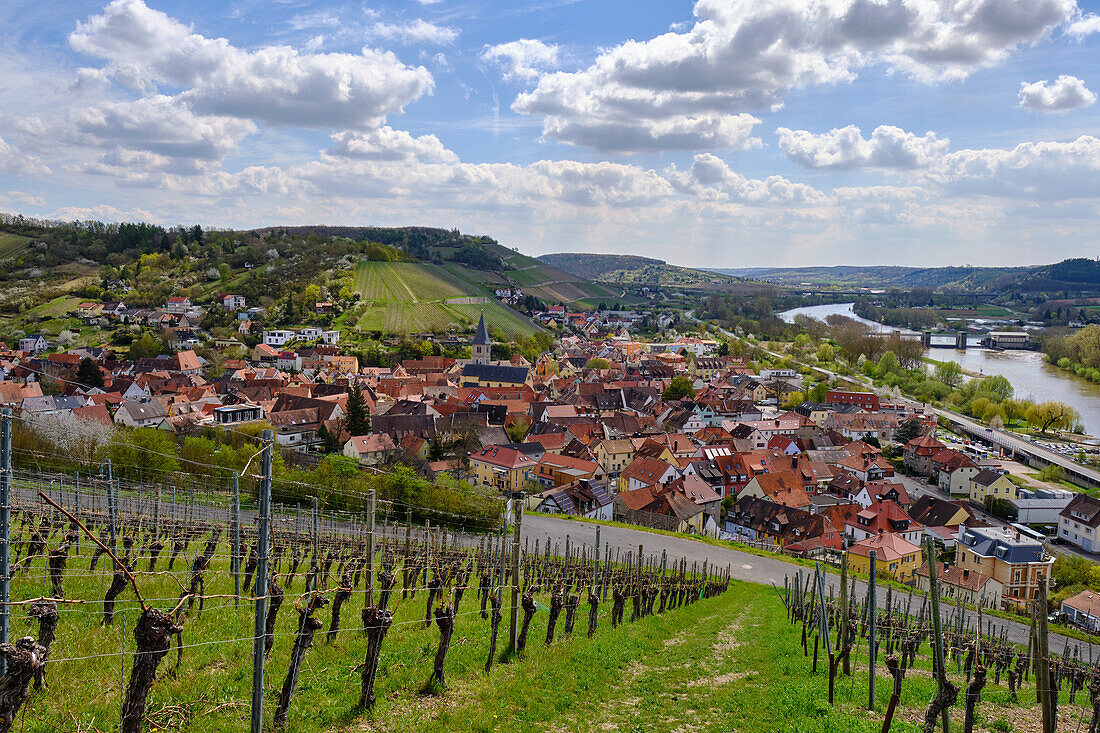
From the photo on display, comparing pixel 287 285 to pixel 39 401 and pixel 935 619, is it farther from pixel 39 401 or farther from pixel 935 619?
pixel 935 619

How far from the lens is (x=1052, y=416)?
→ 6356 centimetres

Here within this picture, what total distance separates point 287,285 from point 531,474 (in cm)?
7442

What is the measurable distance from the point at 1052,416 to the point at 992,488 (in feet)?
84.6

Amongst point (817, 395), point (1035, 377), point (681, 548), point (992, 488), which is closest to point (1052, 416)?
point (817, 395)

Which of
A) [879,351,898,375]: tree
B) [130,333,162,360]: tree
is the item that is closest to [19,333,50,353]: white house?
[130,333,162,360]: tree

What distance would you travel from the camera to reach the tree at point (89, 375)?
2132 inches

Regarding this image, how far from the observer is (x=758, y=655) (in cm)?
1281

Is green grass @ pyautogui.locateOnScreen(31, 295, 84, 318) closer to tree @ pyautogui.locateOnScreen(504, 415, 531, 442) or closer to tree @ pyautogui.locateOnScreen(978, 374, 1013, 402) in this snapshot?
tree @ pyautogui.locateOnScreen(504, 415, 531, 442)

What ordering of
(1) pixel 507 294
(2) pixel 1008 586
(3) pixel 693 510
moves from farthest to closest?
1. (1) pixel 507 294
2. (3) pixel 693 510
3. (2) pixel 1008 586

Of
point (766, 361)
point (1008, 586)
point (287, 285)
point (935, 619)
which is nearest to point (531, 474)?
point (1008, 586)

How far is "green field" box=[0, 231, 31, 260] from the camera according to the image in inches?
→ 4333

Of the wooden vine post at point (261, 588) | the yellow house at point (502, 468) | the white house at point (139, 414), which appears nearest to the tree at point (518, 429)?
the yellow house at point (502, 468)

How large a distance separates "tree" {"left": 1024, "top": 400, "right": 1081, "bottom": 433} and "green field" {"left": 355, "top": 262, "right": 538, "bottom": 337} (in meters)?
63.3

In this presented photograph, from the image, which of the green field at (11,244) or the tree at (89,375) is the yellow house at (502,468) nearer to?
the tree at (89,375)
